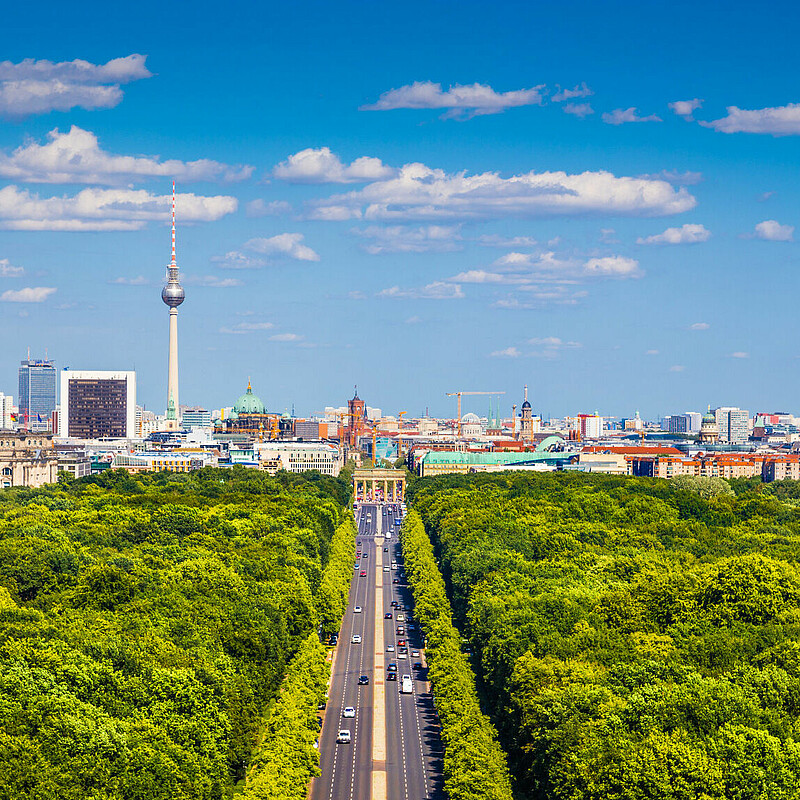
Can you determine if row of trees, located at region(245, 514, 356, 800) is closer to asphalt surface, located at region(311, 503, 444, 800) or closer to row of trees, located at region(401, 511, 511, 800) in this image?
asphalt surface, located at region(311, 503, 444, 800)

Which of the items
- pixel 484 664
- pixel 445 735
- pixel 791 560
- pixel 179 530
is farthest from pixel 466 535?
pixel 445 735

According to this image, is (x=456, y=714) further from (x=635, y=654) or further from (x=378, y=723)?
(x=635, y=654)

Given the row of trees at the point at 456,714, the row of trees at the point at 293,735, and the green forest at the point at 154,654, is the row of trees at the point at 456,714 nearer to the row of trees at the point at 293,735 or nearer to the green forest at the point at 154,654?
the row of trees at the point at 293,735

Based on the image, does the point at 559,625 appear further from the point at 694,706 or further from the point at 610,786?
the point at 610,786

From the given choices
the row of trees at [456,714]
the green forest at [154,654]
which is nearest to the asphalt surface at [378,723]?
the row of trees at [456,714]

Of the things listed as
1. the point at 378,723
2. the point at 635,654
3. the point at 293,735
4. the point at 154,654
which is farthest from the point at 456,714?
the point at 154,654

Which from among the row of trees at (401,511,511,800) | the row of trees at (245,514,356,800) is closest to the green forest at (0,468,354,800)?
the row of trees at (245,514,356,800)
